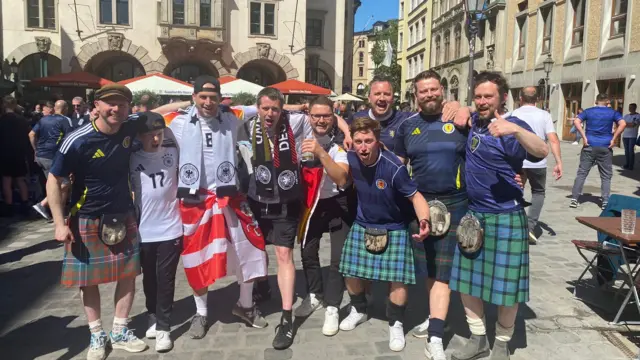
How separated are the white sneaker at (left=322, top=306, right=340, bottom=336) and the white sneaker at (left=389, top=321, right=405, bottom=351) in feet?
1.50

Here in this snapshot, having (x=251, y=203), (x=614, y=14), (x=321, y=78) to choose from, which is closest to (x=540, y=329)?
(x=251, y=203)

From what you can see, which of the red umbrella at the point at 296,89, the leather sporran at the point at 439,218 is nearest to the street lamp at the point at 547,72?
the red umbrella at the point at 296,89

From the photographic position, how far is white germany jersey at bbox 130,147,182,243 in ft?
11.9

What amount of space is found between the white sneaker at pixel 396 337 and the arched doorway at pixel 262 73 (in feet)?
79.8

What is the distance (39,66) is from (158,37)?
7.57m

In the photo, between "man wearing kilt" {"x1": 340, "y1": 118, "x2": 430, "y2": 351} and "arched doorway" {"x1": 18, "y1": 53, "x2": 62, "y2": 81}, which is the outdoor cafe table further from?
"arched doorway" {"x1": 18, "y1": 53, "x2": 62, "y2": 81}

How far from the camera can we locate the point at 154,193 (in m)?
3.64

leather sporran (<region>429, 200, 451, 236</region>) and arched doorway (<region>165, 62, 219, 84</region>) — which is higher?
arched doorway (<region>165, 62, 219, 84</region>)

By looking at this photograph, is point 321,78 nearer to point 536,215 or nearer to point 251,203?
point 536,215

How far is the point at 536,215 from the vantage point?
266 inches

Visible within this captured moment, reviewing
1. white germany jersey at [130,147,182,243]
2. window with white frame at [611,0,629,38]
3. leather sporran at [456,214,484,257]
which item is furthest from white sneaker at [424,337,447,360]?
window with white frame at [611,0,629,38]

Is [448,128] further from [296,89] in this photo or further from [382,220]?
[296,89]

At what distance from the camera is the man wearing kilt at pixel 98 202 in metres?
3.27

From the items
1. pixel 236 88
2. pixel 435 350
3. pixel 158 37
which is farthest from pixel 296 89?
pixel 435 350
